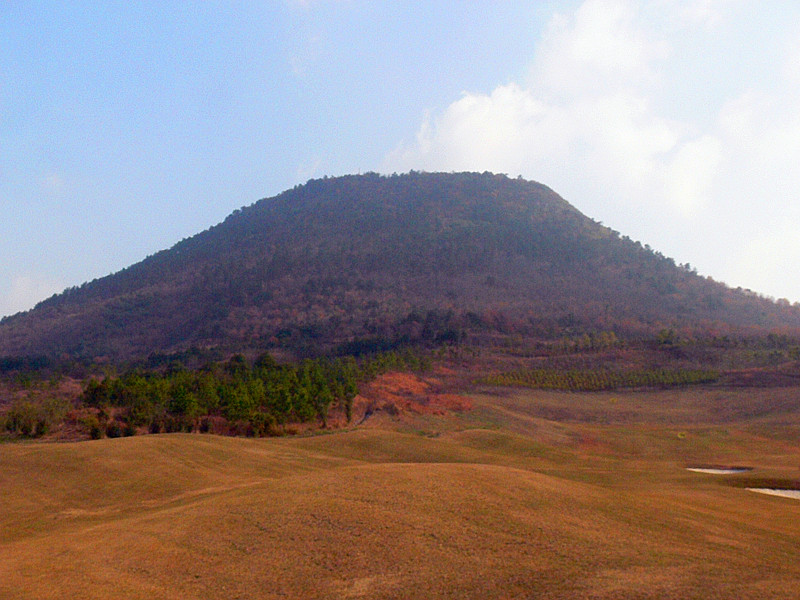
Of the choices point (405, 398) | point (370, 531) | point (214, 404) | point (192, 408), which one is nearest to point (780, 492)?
point (370, 531)

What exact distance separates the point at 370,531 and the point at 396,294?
425 feet

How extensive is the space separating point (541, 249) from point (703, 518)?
155 meters

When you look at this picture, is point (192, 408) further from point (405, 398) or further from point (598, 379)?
point (598, 379)

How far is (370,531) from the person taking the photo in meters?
13.4

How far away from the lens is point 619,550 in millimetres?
12164

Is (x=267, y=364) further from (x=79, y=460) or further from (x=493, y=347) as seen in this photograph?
(x=79, y=460)

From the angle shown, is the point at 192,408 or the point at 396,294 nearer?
the point at 192,408

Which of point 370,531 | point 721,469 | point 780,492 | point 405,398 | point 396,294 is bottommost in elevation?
point 721,469

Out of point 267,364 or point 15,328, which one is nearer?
point 267,364

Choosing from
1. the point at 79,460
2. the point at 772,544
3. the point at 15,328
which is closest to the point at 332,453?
the point at 79,460

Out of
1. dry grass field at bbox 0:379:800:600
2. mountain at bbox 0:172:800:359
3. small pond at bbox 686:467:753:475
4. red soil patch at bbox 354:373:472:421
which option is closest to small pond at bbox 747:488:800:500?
dry grass field at bbox 0:379:800:600

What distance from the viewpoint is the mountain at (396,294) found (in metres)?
114

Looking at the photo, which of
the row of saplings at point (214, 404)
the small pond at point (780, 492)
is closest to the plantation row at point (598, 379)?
the row of saplings at point (214, 404)

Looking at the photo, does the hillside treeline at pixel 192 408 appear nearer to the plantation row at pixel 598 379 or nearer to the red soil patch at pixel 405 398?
the red soil patch at pixel 405 398
